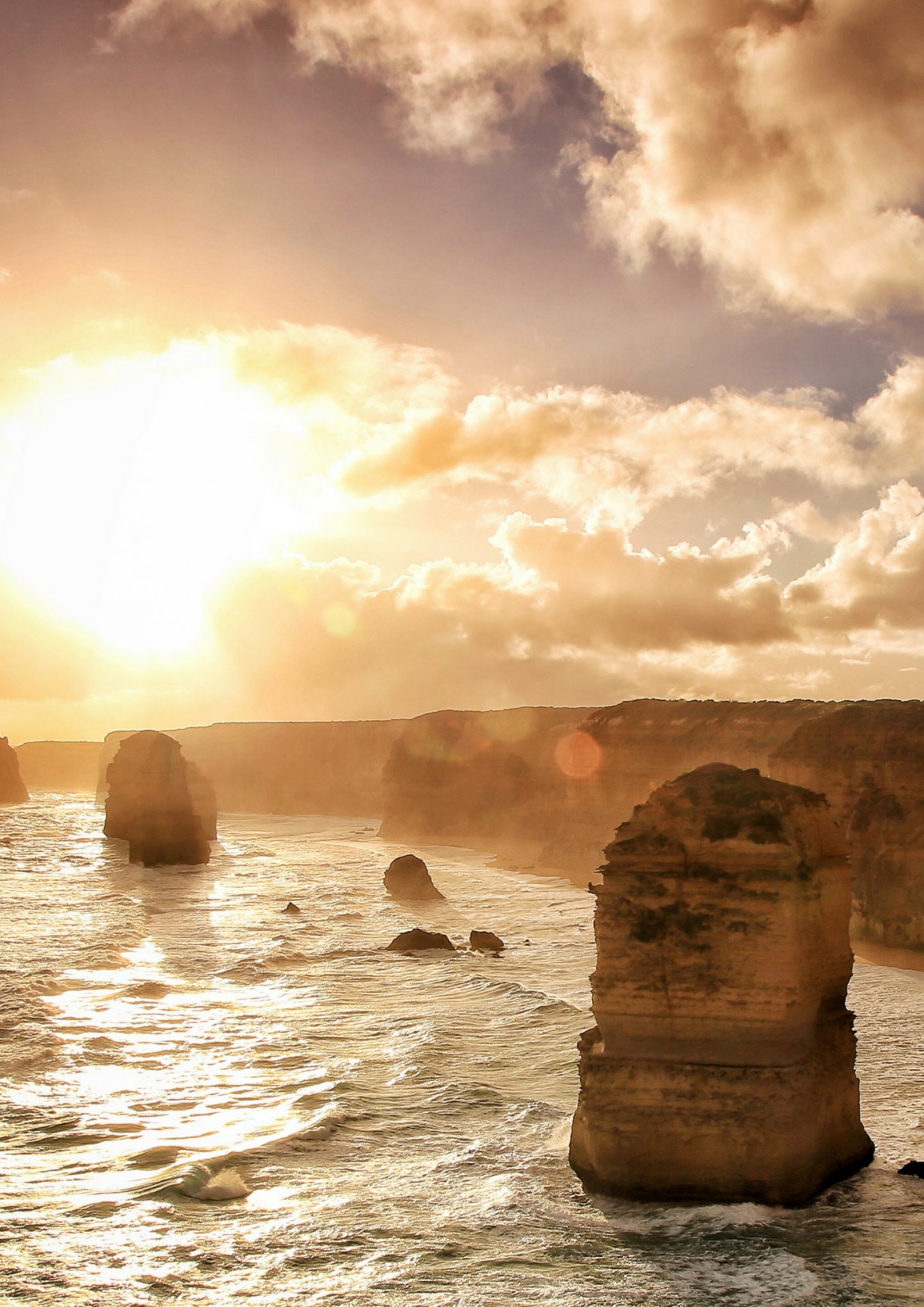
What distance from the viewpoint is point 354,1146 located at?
11.6 meters

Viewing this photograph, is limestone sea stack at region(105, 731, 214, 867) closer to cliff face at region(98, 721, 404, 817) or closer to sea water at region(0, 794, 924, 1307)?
sea water at region(0, 794, 924, 1307)

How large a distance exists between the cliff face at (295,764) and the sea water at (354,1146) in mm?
67921

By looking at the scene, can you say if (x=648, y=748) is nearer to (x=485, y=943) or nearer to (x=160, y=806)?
(x=485, y=943)

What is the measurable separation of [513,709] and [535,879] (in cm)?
3010

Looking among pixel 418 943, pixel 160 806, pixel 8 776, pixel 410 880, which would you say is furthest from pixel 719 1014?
pixel 8 776

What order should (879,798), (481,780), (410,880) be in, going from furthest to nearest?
1. (481,780)
2. (410,880)
3. (879,798)

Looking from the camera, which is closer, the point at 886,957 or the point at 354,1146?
the point at 354,1146

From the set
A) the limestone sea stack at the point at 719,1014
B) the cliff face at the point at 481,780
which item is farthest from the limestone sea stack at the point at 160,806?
the limestone sea stack at the point at 719,1014

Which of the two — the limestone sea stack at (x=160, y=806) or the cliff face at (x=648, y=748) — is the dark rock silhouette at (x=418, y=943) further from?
the limestone sea stack at (x=160, y=806)

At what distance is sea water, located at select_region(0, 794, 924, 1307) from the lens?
26.7ft

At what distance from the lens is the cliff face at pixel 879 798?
25828 mm

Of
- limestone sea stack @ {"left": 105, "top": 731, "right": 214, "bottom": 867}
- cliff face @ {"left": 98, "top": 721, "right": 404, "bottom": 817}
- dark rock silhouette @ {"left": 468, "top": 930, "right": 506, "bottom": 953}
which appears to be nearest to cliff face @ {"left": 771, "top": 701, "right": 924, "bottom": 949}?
dark rock silhouette @ {"left": 468, "top": 930, "right": 506, "bottom": 953}

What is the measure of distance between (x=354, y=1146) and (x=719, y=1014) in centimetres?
486

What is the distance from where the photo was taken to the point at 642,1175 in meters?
9.43
